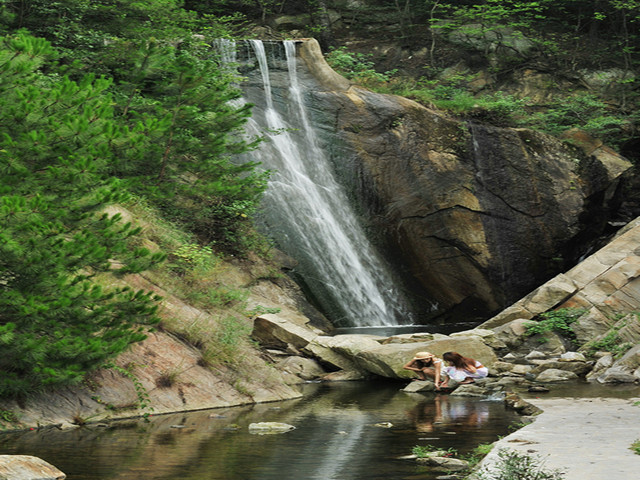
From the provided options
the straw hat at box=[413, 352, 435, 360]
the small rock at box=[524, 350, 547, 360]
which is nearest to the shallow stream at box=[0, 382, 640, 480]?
the straw hat at box=[413, 352, 435, 360]

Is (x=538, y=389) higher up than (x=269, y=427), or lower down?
lower down

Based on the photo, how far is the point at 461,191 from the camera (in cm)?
2570

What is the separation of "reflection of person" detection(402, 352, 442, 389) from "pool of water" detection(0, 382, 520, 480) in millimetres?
1602

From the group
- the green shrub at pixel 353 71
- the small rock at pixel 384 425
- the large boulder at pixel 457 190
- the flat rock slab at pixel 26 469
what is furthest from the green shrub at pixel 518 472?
the green shrub at pixel 353 71

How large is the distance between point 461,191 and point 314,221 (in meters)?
5.63

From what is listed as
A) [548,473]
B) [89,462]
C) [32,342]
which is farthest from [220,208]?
[548,473]

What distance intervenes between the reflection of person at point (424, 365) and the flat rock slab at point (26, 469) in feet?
27.4

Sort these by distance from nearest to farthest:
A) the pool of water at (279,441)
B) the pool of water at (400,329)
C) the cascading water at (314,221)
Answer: the pool of water at (279,441), the pool of water at (400,329), the cascading water at (314,221)

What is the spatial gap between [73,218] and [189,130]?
7.08m

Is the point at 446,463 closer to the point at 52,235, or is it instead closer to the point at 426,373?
the point at 52,235

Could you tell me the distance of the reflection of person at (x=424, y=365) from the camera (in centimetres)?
1411

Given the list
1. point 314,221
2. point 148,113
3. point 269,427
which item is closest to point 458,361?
point 269,427

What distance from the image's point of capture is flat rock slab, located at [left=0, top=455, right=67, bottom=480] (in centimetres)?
657

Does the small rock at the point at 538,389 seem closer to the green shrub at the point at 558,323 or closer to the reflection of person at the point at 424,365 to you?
the reflection of person at the point at 424,365
